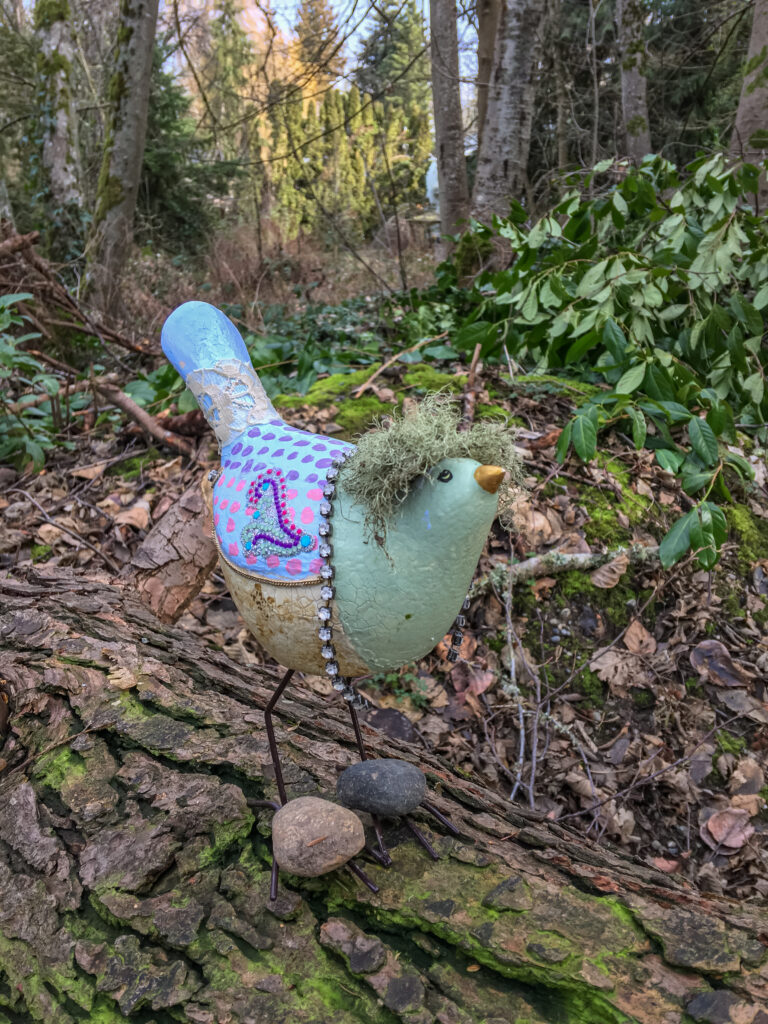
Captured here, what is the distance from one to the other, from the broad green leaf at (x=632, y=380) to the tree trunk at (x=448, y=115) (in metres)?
3.11

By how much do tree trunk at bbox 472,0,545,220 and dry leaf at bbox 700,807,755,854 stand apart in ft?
11.8

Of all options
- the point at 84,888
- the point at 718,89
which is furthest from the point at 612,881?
the point at 718,89

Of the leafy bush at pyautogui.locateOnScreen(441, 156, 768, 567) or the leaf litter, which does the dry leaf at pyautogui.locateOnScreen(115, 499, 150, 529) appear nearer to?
the leaf litter

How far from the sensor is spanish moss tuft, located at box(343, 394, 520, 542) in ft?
3.68

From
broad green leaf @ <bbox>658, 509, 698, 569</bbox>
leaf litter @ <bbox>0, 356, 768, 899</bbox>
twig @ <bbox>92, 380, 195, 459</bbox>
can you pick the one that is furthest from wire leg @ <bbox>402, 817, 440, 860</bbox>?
twig @ <bbox>92, 380, 195, 459</bbox>

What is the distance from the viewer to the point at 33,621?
190 centimetres

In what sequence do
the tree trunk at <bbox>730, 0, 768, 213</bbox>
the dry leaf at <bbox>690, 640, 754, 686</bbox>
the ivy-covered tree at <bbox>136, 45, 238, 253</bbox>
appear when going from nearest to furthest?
the dry leaf at <bbox>690, 640, 754, 686</bbox>
the tree trunk at <bbox>730, 0, 768, 213</bbox>
the ivy-covered tree at <bbox>136, 45, 238, 253</bbox>

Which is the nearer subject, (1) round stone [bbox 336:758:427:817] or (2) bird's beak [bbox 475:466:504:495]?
(2) bird's beak [bbox 475:466:504:495]

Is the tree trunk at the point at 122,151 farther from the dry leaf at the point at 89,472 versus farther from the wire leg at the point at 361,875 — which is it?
the wire leg at the point at 361,875

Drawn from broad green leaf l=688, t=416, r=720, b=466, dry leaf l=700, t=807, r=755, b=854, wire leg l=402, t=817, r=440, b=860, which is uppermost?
broad green leaf l=688, t=416, r=720, b=466

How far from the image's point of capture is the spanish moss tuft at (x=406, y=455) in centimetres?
112

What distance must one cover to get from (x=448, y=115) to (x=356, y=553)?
18.0 feet

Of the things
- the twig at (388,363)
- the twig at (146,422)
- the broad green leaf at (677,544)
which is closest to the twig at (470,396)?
the twig at (388,363)

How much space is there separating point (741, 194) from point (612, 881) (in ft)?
9.66
